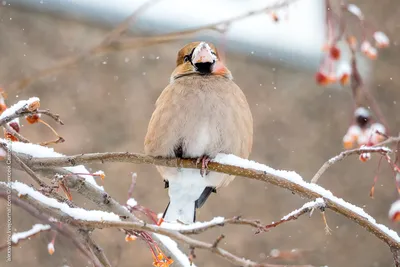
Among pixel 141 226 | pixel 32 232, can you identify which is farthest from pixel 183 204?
pixel 141 226

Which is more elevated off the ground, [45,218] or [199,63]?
[199,63]

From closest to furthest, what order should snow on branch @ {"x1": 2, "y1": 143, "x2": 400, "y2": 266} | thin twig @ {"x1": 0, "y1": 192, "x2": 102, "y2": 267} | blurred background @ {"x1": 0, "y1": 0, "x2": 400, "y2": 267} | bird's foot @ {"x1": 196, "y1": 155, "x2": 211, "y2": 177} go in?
thin twig @ {"x1": 0, "y1": 192, "x2": 102, "y2": 267} → snow on branch @ {"x1": 2, "y1": 143, "x2": 400, "y2": 266} → bird's foot @ {"x1": 196, "y1": 155, "x2": 211, "y2": 177} → blurred background @ {"x1": 0, "y1": 0, "x2": 400, "y2": 267}

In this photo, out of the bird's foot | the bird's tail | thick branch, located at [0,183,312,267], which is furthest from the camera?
the bird's tail

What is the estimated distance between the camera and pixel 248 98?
319 cm

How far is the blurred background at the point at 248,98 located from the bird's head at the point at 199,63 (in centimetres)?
129

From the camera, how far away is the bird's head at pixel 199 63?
4.93 ft

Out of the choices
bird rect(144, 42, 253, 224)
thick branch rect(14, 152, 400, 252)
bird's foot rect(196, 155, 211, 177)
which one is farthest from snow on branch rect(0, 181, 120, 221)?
bird rect(144, 42, 253, 224)

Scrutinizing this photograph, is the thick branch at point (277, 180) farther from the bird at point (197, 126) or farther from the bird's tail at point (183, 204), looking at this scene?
the bird's tail at point (183, 204)

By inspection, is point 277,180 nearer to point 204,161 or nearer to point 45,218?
point 204,161

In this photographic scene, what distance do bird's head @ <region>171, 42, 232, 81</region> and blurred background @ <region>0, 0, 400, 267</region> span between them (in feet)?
4.22

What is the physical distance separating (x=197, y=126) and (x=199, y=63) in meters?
0.21

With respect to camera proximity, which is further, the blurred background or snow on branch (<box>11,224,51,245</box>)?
the blurred background

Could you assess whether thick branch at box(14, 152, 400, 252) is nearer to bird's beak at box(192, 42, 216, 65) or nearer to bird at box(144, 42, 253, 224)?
bird at box(144, 42, 253, 224)

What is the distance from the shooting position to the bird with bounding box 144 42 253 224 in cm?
145
